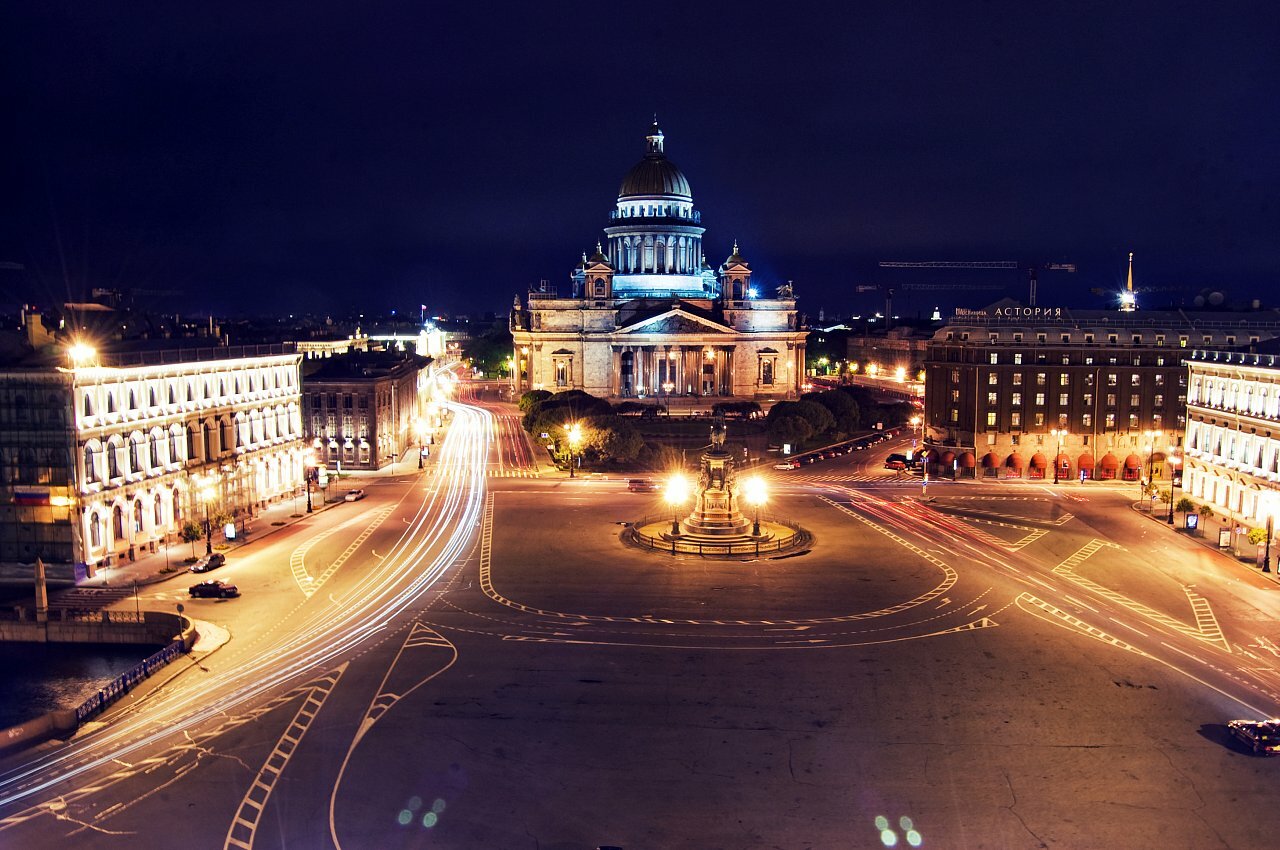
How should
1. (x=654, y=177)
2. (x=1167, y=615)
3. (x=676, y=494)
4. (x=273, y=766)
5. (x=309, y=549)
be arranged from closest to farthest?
(x=273, y=766) → (x=1167, y=615) → (x=309, y=549) → (x=676, y=494) → (x=654, y=177)

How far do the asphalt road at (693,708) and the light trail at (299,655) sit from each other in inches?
7.5

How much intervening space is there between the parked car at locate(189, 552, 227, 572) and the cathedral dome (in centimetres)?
12473

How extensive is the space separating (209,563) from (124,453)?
9.78 m

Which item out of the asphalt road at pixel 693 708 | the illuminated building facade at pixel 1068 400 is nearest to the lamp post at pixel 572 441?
the asphalt road at pixel 693 708

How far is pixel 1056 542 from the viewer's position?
218 feet

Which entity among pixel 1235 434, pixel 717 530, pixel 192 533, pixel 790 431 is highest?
pixel 1235 434

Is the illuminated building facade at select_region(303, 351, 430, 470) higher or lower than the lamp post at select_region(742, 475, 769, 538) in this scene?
higher

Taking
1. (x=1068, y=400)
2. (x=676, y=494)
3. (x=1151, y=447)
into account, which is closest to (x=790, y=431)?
(x=1068, y=400)

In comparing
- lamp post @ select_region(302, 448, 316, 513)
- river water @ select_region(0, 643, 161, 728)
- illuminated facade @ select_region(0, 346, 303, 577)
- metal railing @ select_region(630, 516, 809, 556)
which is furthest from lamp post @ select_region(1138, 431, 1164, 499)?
river water @ select_region(0, 643, 161, 728)

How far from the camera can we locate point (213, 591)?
5338 centimetres

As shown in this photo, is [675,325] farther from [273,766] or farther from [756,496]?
[273,766]

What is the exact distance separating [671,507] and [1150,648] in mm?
39930

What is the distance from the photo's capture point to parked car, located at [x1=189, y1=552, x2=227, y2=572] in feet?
194

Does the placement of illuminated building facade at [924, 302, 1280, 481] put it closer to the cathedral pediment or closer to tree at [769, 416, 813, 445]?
tree at [769, 416, 813, 445]
